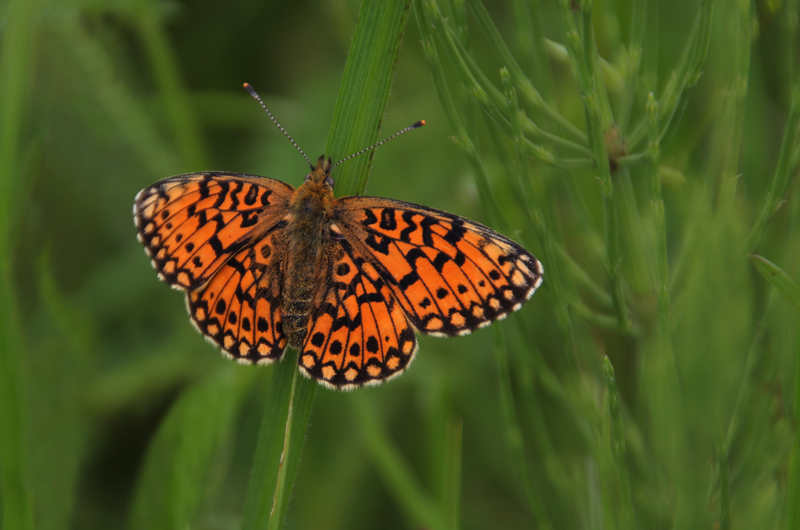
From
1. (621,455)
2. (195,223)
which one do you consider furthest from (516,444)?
(195,223)

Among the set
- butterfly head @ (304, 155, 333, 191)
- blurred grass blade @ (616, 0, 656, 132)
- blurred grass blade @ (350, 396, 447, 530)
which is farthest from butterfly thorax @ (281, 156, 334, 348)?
blurred grass blade @ (616, 0, 656, 132)

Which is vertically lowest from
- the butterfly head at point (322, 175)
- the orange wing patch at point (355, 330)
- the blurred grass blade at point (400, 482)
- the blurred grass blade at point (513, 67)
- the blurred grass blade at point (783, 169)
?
the blurred grass blade at point (400, 482)

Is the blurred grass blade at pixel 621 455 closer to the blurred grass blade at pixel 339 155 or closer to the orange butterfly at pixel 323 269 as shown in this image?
the orange butterfly at pixel 323 269

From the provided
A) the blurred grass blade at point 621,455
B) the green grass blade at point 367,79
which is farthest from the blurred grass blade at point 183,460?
the blurred grass blade at point 621,455

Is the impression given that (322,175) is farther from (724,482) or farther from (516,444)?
(724,482)

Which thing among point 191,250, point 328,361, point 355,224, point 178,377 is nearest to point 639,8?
point 355,224

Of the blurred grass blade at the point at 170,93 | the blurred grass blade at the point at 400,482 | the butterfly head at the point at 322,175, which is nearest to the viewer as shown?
the butterfly head at the point at 322,175

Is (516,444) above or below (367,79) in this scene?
below
